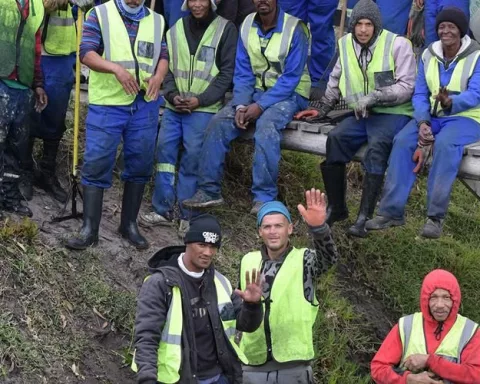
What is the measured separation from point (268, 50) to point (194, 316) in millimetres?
3634

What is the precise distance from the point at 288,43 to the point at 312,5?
916 millimetres

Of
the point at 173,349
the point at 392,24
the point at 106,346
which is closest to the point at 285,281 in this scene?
the point at 173,349

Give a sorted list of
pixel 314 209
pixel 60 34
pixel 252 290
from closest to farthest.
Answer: pixel 252 290
pixel 314 209
pixel 60 34

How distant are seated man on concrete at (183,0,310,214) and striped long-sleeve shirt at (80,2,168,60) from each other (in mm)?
1198

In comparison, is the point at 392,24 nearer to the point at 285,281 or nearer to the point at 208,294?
the point at 285,281

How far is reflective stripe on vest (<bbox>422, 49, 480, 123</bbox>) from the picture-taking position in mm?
8164

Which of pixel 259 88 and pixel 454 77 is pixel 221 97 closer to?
pixel 259 88

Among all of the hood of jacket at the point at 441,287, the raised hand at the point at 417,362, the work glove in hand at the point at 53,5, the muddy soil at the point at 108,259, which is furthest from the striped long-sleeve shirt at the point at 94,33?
the raised hand at the point at 417,362

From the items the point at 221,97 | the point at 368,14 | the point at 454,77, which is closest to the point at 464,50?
the point at 454,77

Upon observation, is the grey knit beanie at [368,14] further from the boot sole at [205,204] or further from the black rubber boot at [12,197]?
the black rubber boot at [12,197]

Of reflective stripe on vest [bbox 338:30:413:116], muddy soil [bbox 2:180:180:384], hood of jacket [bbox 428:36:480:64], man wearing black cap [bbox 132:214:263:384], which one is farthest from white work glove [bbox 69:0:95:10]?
man wearing black cap [bbox 132:214:263:384]

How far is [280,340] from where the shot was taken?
6.80 metres

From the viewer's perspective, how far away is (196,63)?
9.18 m

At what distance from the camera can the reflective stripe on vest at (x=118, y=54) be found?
8.21 meters
